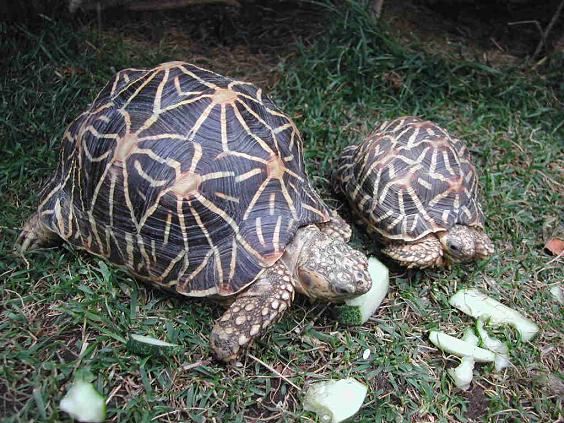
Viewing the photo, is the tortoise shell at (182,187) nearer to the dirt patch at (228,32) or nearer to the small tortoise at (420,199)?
the small tortoise at (420,199)

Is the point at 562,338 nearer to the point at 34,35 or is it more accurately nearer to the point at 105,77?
the point at 105,77

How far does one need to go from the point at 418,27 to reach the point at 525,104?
3.89 ft

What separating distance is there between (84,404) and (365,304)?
4.43ft

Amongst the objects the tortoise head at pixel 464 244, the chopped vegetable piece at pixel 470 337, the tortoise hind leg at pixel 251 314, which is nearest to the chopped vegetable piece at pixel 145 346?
the tortoise hind leg at pixel 251 314

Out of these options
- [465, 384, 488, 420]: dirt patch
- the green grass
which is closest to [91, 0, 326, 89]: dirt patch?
the green grass

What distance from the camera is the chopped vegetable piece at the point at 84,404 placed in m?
2.07

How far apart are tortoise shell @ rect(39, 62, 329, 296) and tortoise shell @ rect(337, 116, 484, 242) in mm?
502

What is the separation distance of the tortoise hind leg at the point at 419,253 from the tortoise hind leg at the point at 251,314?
749 millimetres

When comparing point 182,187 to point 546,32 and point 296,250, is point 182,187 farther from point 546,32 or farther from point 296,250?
point 546,32

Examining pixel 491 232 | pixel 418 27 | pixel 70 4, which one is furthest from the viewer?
pixel 418 27

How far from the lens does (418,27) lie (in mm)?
4715

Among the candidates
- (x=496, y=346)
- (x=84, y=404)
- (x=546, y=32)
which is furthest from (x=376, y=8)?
(x=84, y=404)

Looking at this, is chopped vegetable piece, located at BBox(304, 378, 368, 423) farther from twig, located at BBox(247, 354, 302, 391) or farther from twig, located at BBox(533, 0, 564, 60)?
twig, located at BBox(533, 0, 564, 60)

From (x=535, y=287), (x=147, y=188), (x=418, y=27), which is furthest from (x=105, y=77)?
(x=535, y=287)
